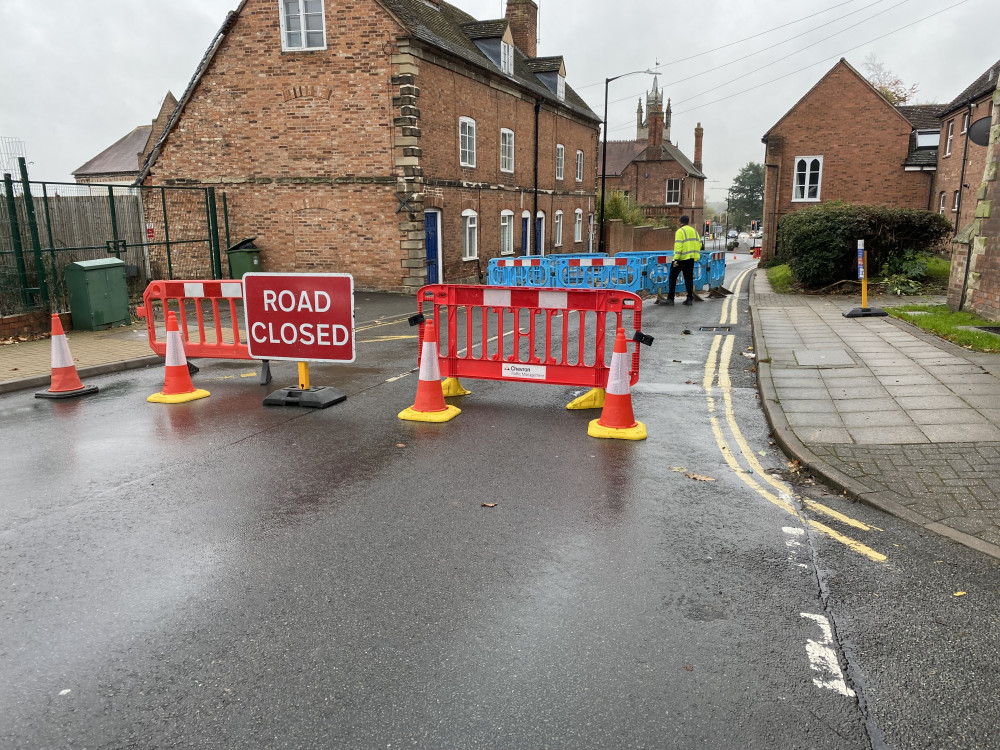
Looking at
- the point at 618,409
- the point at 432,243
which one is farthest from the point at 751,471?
the point at 432,243

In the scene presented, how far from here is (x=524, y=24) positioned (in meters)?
33.8

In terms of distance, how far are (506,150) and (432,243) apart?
7540 millimetres

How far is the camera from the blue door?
22011 mm

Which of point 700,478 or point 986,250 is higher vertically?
point 986,250

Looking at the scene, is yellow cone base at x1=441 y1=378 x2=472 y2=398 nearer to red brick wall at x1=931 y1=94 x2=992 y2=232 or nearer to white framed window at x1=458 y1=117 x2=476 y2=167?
white framed window at x1=458 y1=117 x2=476 y2=167

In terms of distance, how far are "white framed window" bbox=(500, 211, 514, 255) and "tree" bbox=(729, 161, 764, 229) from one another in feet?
360

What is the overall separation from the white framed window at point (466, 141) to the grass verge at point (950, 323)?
14011 millimetres

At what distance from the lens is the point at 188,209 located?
21094 mm

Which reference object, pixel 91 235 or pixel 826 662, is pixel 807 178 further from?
pixel 826 662

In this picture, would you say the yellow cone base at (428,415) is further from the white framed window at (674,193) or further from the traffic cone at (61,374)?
the white framed window at (674,193)

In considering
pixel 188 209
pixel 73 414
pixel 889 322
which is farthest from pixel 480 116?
pixel 73 414

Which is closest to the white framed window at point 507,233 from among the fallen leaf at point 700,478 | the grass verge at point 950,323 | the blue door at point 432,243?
the blue door at point 432,243

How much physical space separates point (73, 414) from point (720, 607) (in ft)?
23.2

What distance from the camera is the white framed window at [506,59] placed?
2745 centimetres
